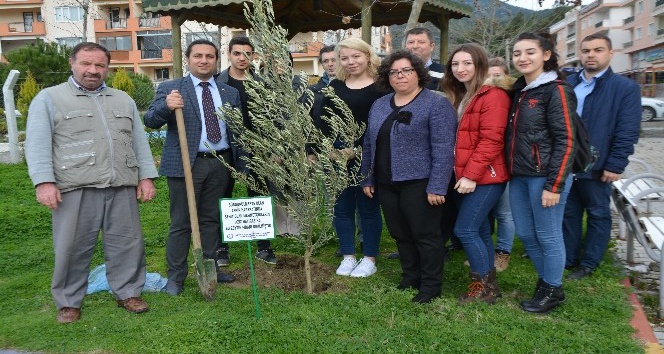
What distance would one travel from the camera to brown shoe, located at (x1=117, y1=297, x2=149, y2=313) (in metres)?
4.21

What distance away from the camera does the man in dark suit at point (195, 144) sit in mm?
4422

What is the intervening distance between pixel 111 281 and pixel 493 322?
3007mm

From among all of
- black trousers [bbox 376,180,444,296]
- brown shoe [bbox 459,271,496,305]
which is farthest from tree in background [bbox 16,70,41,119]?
brown shoe [bbox 459,271,496,305]

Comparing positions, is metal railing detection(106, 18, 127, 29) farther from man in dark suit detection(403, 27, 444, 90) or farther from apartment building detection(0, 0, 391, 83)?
man in dark suit detection(403, 27, 444, 90)

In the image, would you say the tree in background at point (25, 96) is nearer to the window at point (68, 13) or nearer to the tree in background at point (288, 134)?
the tree in background at point (288, 134)

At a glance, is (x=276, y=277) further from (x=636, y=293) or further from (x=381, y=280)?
(x=636, y=293)

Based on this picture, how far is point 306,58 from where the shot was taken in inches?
1517

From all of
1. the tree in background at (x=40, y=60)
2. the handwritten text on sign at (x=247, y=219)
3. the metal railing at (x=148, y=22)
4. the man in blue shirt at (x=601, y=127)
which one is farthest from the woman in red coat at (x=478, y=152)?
the metal railing at (x=148, y=22)

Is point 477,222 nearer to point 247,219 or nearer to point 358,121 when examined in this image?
point 358,121

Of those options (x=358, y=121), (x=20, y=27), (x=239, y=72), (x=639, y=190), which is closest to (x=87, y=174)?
(x=239, y=72)

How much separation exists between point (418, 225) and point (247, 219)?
131cm

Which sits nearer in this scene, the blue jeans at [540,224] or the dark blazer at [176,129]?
the blue jeans at [540,224]

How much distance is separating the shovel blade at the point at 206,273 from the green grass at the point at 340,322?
12 centimetres

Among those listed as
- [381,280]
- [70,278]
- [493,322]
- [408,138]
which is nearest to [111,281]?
[70,278]
